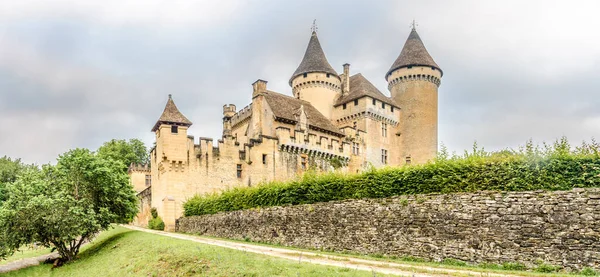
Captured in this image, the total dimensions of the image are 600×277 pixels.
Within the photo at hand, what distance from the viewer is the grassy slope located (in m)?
15.7

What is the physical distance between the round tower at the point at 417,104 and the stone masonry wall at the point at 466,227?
3702 centimetres

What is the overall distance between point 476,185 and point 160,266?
1354 cm

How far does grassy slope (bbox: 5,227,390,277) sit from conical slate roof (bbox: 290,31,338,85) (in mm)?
30681

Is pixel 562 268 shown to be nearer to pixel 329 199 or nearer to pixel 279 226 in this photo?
pixel 329 199

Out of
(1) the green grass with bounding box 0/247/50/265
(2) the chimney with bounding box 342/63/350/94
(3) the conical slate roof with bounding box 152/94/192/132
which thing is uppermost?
(2) the chimney with bounding box 342/63/350/94

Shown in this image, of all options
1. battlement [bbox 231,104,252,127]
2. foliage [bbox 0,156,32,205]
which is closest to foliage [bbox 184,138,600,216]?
battlement [bbox 231,104,252,127]

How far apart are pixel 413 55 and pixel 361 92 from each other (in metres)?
9.99

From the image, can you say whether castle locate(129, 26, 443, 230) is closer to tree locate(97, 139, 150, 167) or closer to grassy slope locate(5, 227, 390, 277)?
grassy slope locate(5, 227, 390, 277)

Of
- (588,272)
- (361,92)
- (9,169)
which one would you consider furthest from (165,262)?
(9,169)

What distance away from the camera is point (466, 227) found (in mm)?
19203

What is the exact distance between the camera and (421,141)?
198 ft

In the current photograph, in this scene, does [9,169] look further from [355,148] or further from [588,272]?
[588,272]

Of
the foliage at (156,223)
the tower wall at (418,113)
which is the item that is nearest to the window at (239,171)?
the foliage at (156,223)

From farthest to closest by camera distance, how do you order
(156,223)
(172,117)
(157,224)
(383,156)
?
(383,156) < (172,117) < (156,223) < (157,224)
